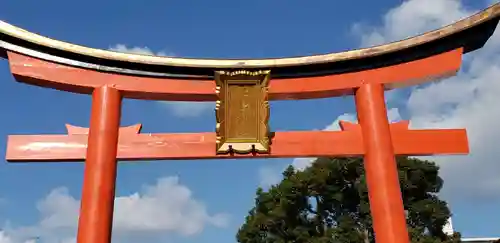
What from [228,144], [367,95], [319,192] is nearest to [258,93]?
[228,144]

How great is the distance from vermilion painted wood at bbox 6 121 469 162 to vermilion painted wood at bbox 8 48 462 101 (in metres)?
0.65

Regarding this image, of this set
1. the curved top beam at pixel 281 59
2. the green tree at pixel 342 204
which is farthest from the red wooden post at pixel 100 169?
the green tree at pixel 342 204

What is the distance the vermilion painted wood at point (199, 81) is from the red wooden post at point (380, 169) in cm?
29

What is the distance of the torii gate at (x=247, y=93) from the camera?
21.3 feet

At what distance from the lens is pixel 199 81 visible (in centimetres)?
712

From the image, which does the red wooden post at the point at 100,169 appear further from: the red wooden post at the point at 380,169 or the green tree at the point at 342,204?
the green tree at the point at 342,204

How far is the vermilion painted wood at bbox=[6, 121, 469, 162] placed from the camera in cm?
651

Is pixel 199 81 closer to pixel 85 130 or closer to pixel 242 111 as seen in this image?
pixel 242 111

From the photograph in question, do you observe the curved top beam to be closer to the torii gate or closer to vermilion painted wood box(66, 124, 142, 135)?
the torii gate

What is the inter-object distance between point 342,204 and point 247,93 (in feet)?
48.5

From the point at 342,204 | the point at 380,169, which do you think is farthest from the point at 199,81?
the point at 342,204

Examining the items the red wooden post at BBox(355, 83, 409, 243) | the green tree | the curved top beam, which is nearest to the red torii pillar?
the red wooden post at BBox(355, 83, 409, 243)

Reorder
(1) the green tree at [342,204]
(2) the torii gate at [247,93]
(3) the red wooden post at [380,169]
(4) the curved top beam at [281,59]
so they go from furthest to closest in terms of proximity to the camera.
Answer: (1) the green tree at [342,204] < (4) the curved top beam at [281,59] < (2) the torii gate at [247,93] < (3) the red wooden post at [380,169]

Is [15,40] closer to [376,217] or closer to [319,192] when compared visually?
[376,217]
